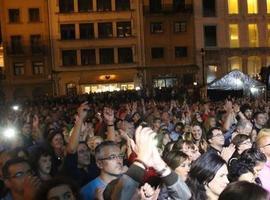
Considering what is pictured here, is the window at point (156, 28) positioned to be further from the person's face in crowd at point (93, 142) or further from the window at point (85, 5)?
the person's face in crowd at point (93, 142)

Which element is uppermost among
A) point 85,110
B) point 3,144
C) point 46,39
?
point 46,39

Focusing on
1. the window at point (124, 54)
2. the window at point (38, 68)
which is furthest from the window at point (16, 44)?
the window at point (124, 54)

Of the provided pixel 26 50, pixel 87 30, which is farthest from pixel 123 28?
pixel 26 50

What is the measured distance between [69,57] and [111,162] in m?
46.3

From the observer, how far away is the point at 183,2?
51906 mm

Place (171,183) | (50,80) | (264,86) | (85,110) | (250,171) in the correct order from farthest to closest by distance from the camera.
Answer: (50,80), (264,86), (85,110), (250,171), (171,183)

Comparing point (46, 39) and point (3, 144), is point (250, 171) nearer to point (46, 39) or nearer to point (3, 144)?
point (3, 144)

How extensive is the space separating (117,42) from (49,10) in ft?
22.7

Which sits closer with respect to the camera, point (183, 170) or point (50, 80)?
point (183, 170)

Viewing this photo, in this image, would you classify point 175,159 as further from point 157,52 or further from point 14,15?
point 14,15

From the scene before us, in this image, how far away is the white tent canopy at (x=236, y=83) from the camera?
79.8 ft

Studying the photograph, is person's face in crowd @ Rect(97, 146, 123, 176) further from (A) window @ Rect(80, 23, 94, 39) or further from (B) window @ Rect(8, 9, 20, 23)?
(B) window @ Rect(8, 9, 20, 23)

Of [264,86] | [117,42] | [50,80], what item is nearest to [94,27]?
[117,42]

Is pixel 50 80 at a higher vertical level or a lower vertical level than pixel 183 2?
lower
